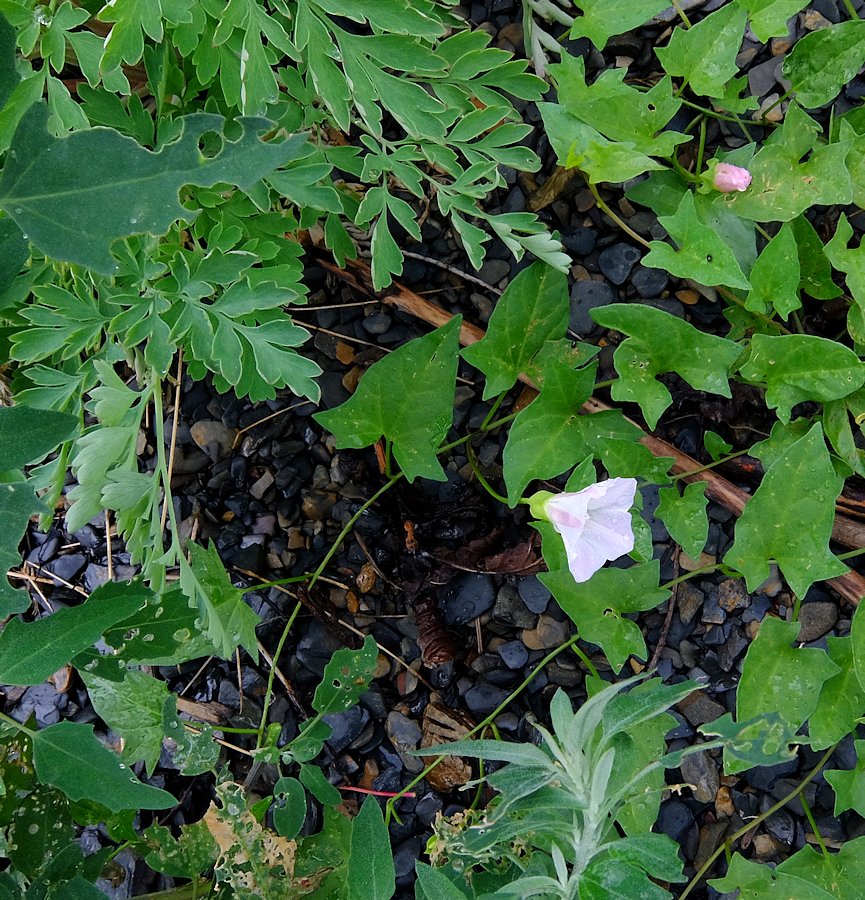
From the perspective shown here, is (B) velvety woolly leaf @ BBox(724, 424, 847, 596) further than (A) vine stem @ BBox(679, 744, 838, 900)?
No

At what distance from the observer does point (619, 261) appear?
1.67 metres

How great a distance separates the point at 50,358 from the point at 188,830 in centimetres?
79

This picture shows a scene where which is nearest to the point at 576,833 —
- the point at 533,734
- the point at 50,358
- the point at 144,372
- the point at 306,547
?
the point at 533,734

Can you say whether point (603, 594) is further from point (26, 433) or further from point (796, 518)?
point (26, 433)

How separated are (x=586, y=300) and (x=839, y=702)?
2.78 ft

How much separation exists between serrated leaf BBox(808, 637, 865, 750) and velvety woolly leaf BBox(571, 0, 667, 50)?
3.65ft

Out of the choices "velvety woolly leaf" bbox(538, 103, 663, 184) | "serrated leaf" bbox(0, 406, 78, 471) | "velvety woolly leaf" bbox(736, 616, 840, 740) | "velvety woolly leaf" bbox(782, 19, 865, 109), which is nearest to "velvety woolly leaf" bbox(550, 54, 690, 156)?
"velvety woolly leaf" bbox(538, 103, 663, 184)

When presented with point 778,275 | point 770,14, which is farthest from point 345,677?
point 770,14

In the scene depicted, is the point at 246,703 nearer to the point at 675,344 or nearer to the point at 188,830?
the point at 188,830

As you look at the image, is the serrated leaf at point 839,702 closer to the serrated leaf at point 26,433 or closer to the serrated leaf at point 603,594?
the serrated leaf at point 603,594

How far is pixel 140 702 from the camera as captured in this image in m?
1.37

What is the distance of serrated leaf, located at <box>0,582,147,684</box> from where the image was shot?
98 cm

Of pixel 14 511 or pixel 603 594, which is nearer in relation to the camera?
pixel 14 511

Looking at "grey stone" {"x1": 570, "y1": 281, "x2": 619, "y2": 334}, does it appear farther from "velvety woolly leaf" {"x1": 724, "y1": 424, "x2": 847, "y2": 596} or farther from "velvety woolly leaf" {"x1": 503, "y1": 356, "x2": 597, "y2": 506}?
"velvety woolly leaf" {"x1": 724, "y1": 424, "x2": 847, "y2": 596}
